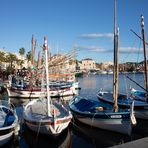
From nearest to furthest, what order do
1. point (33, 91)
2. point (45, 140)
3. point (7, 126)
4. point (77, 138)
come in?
point (7, 126) < point (45, 140) < point (77, 138) < point (33, 91)

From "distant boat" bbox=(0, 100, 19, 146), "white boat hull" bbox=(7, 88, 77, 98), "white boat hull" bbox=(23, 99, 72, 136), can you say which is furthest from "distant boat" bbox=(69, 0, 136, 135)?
"white boat hull" bbox=(7, 88, 77, 98)

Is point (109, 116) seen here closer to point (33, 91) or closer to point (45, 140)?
point (45, 140)

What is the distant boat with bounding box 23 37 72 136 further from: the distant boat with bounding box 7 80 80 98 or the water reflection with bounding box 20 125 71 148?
the distant boat with bounding box 7 80 80 98

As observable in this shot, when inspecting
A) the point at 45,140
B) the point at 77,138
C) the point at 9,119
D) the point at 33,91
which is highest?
the point at 9,119

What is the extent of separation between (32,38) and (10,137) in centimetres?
3290

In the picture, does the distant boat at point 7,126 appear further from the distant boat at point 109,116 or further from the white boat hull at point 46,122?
the distant boat at point 109,116

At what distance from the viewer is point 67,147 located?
18.4 metres

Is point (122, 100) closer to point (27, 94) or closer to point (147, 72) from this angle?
point (147, 72)

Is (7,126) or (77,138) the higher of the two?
(7,126)

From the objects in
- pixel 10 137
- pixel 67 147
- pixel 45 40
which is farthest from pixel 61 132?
pixel 45 40

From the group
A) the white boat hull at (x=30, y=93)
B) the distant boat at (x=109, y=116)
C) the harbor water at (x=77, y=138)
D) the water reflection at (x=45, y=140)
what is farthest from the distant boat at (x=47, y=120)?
the white boat hull at (x=30, y=93)

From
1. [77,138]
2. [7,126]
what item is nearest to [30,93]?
[77,138]

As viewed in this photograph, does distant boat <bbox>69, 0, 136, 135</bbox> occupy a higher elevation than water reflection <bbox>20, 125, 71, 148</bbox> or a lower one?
higher

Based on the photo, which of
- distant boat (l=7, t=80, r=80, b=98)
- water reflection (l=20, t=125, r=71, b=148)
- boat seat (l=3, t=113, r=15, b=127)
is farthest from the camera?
distant boat (l=7, t=80, r=80, b=98)
